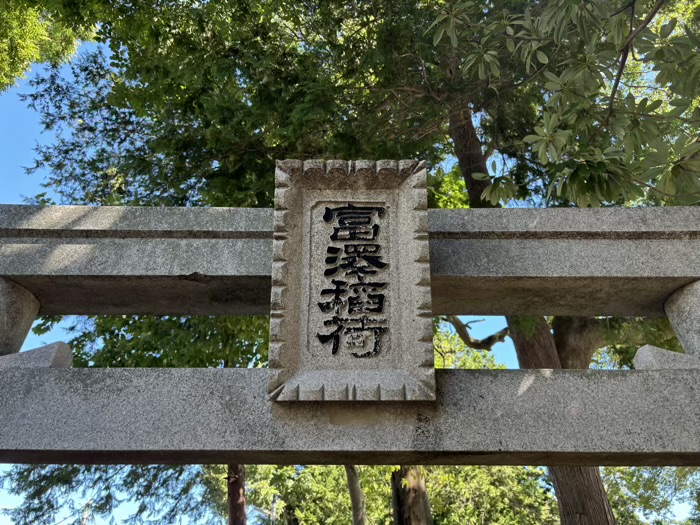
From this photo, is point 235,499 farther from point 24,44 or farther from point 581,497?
point 24,44

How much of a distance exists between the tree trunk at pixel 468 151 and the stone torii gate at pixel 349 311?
3720 millimetres

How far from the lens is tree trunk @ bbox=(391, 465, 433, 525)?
9.70 m

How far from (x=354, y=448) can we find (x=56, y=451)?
1396mm

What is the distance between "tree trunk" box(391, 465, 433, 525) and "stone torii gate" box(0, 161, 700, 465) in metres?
7.13

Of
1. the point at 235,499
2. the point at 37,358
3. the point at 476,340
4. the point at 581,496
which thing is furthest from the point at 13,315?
the point at 235,499

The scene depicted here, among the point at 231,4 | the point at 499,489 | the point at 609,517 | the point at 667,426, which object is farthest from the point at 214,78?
the point at 499,489

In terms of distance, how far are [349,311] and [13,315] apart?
190cm

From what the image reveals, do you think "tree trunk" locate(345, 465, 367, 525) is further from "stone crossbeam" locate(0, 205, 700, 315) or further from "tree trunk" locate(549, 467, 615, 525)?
"stone crossbeam" locate(0, 205, 700, 315)

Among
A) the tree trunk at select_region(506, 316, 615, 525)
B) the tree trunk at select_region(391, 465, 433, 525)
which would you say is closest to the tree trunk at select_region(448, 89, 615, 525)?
the tree trunk at select_region(506, 316, 615, 525)

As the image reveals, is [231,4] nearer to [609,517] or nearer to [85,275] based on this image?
[85,275]

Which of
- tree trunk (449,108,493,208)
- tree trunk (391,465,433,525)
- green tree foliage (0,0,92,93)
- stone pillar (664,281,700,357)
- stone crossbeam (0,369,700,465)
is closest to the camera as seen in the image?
stone crossbeam (0,369,700,465)

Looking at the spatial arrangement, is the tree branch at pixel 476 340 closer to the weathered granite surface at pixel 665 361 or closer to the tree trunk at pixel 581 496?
the tree trunk at pixel 581 496

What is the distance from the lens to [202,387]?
2.93m

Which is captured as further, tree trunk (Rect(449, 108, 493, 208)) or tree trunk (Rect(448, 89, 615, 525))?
tree trunk (Rect(449, 108, 493, 208))
